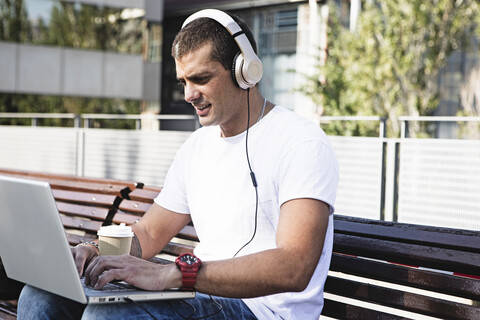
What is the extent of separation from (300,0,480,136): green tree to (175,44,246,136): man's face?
1334 cm

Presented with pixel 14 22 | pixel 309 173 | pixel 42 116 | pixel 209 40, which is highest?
pixel 14 22

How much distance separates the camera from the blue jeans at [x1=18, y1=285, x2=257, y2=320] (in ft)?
7.86

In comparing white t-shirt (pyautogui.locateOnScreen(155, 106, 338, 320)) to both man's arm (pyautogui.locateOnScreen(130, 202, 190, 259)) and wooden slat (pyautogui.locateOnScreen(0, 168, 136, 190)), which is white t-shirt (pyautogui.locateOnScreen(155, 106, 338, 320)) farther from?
wooden slat (pyautogui.locateOnScreen(0, 168, 136, 190))

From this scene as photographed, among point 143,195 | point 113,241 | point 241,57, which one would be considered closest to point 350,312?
point 113,241

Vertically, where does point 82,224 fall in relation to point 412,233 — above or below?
below

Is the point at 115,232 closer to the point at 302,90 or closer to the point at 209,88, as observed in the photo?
the point at 209,88

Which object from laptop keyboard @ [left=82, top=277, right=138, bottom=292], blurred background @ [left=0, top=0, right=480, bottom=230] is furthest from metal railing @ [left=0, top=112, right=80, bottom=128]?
laptop keyboard @ [left=82, top=277, right=138, bottom=292]

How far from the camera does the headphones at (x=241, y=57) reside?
2764 millimetres

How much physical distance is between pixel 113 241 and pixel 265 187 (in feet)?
1.87

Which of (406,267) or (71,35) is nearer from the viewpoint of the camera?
(406,267)

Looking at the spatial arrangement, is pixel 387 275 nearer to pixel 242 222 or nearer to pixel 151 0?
pixel 242 222

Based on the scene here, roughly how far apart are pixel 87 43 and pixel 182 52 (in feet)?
79.2

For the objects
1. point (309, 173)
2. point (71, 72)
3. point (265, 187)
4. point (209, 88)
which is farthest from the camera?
point (71, 72)

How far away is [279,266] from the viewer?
2.40m
